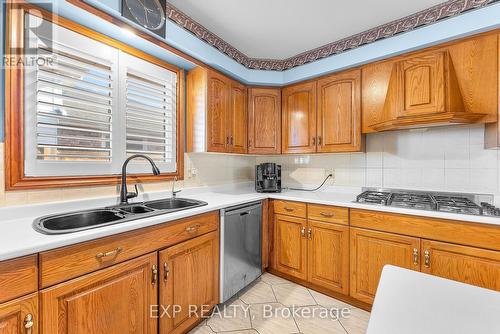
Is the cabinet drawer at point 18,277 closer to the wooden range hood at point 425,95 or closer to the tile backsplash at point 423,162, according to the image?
the wooden range hood at point 425,95

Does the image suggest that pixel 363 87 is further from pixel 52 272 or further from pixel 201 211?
pixel 52 272

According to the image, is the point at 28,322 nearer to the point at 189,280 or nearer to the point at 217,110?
the point at 189,280

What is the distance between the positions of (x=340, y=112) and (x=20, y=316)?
254cm

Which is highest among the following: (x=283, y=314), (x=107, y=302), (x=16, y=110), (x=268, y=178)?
(x=16, y=110)

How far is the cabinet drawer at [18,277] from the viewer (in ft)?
2.75

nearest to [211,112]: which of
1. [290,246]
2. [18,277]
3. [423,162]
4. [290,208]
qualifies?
[290,208]

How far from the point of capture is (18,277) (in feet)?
2.87

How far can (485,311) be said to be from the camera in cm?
60

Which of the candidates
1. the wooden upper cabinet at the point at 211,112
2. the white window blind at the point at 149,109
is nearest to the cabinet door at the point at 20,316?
the white window blind at the point at 149,109

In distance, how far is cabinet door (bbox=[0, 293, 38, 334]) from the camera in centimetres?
84

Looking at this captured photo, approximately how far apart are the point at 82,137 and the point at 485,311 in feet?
6.85

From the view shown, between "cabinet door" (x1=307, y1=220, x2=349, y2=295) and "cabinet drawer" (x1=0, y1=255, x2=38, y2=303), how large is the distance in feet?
6.18

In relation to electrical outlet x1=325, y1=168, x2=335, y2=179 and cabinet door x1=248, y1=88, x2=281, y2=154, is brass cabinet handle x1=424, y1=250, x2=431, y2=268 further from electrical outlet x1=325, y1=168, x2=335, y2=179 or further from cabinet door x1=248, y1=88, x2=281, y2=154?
cabinet door x1=248, y1=88, x2=281, y2=154

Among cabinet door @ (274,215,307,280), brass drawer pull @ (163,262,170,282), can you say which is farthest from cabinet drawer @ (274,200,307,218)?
brass drawer pull @ (163,262,170,282)
